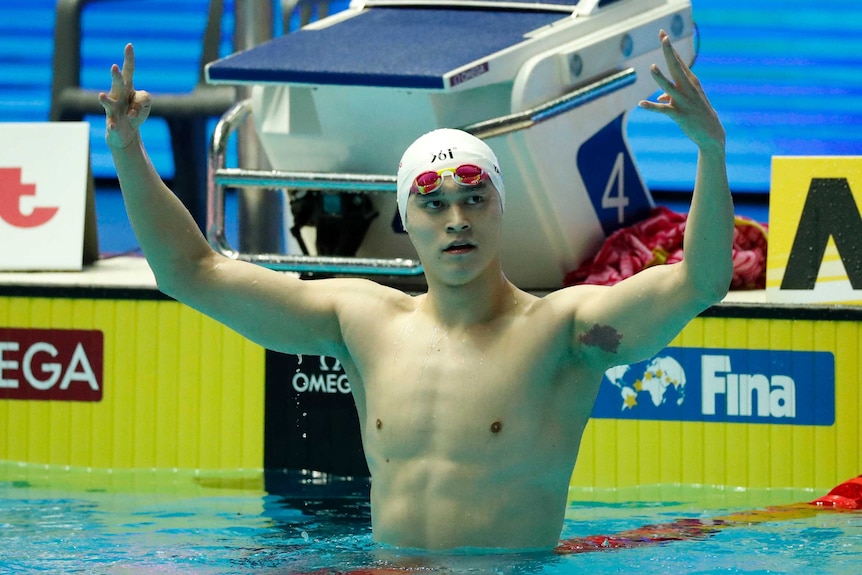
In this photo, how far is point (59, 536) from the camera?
4.09 m

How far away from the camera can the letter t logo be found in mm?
5598

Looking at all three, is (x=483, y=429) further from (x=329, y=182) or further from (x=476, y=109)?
(x=476, y=109)

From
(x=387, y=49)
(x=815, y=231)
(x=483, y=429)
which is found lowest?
(x=483, y=429)

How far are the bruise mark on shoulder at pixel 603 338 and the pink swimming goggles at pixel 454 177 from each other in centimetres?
38

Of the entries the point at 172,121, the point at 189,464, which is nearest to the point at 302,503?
the point at 189,464

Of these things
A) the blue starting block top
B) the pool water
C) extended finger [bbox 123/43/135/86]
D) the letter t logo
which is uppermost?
the blue starting block top

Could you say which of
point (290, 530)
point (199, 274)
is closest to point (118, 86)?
point (199, 274)

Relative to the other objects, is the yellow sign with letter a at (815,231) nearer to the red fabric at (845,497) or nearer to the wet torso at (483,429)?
the red fabric at (845,497)

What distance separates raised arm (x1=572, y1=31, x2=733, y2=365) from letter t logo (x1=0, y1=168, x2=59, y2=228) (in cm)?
323

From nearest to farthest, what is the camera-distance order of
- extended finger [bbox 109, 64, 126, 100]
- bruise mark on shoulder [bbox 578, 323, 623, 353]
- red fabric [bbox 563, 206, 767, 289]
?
extended finger [bbox 109, 64, 126, 100] < bruise mark on shoulder [bbox 578, 323, 623, 353] < red fabric [bbox 563, 206, 767, 289]

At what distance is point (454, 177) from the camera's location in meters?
2.87

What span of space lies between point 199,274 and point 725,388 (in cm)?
234

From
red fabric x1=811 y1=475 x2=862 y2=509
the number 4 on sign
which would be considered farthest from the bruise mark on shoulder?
the number 4 on sign

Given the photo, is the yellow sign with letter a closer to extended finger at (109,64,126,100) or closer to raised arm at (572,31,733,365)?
raised arm at (572,31,733,365)
